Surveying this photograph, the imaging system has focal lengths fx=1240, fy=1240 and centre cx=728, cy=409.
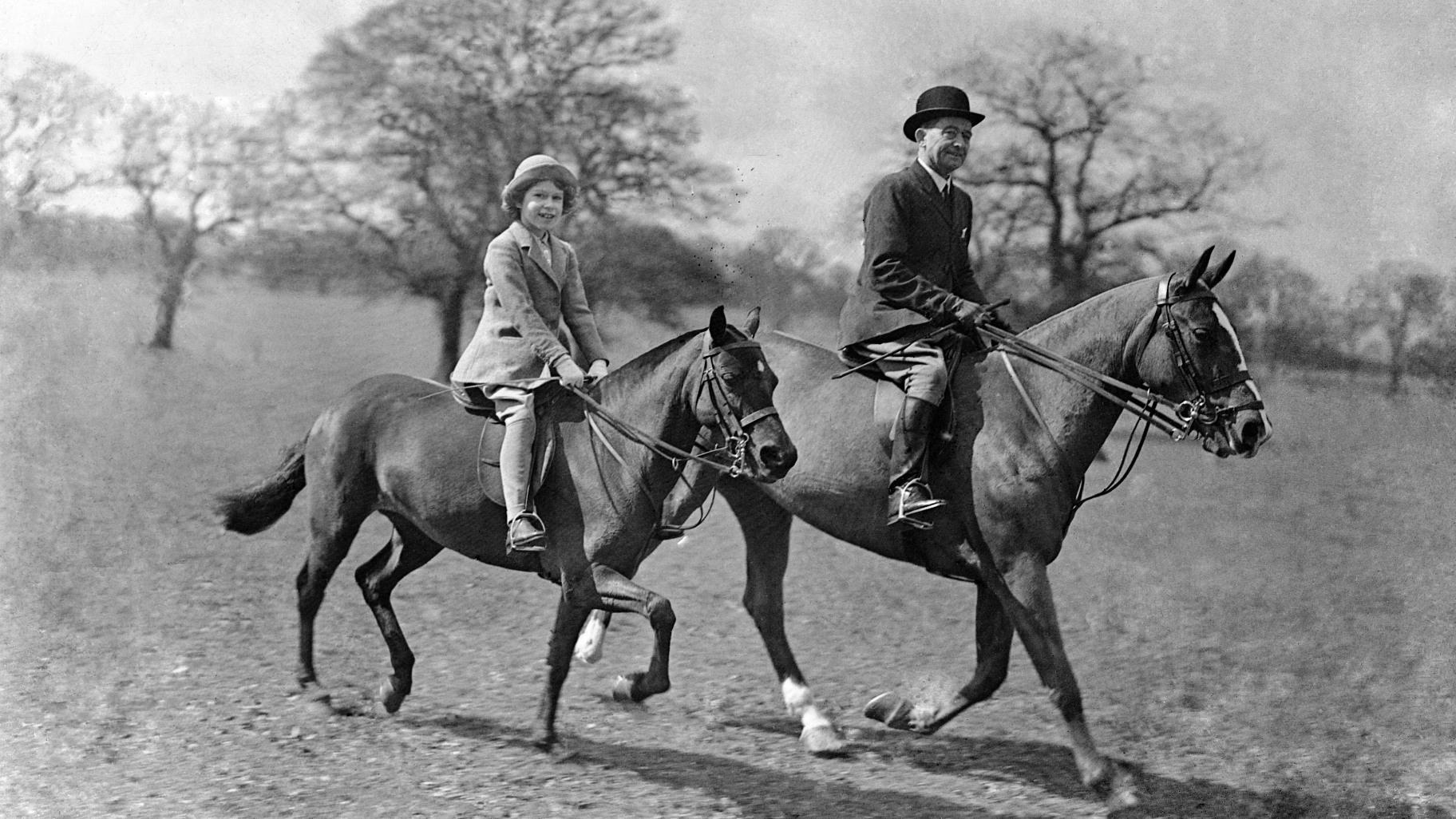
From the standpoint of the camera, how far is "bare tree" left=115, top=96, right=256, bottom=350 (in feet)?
22.9

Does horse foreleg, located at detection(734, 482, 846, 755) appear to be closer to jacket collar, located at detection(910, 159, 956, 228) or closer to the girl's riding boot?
the girl's riding boot

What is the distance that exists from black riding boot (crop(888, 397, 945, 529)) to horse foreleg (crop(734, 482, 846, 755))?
33.7 inches

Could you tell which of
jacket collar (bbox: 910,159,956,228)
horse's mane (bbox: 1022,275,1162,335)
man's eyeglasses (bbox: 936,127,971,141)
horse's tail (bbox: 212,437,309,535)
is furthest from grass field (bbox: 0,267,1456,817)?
man's eyeglasses (bbox: 936,127,971,141)

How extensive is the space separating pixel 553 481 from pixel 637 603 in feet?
2.05

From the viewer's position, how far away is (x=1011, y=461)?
15.4 ft

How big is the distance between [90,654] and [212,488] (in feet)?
8.16

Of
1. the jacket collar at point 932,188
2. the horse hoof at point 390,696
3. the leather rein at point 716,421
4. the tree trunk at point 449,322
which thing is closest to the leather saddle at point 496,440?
the leather rein at point 716,421

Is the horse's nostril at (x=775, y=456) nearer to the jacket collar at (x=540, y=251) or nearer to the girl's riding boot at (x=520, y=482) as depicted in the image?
the girl's riding boot at (x=520, y=482)

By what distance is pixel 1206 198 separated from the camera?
27.6 ft

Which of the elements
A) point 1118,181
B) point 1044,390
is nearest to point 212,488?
point 1044,390

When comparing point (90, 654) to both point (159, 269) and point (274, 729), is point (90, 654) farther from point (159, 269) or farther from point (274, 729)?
point (159, 269)

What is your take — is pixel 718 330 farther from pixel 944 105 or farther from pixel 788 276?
pixel 788 276

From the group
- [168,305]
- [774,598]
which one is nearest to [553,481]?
[774,598]

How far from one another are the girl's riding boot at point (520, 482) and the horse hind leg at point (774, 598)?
112cm
